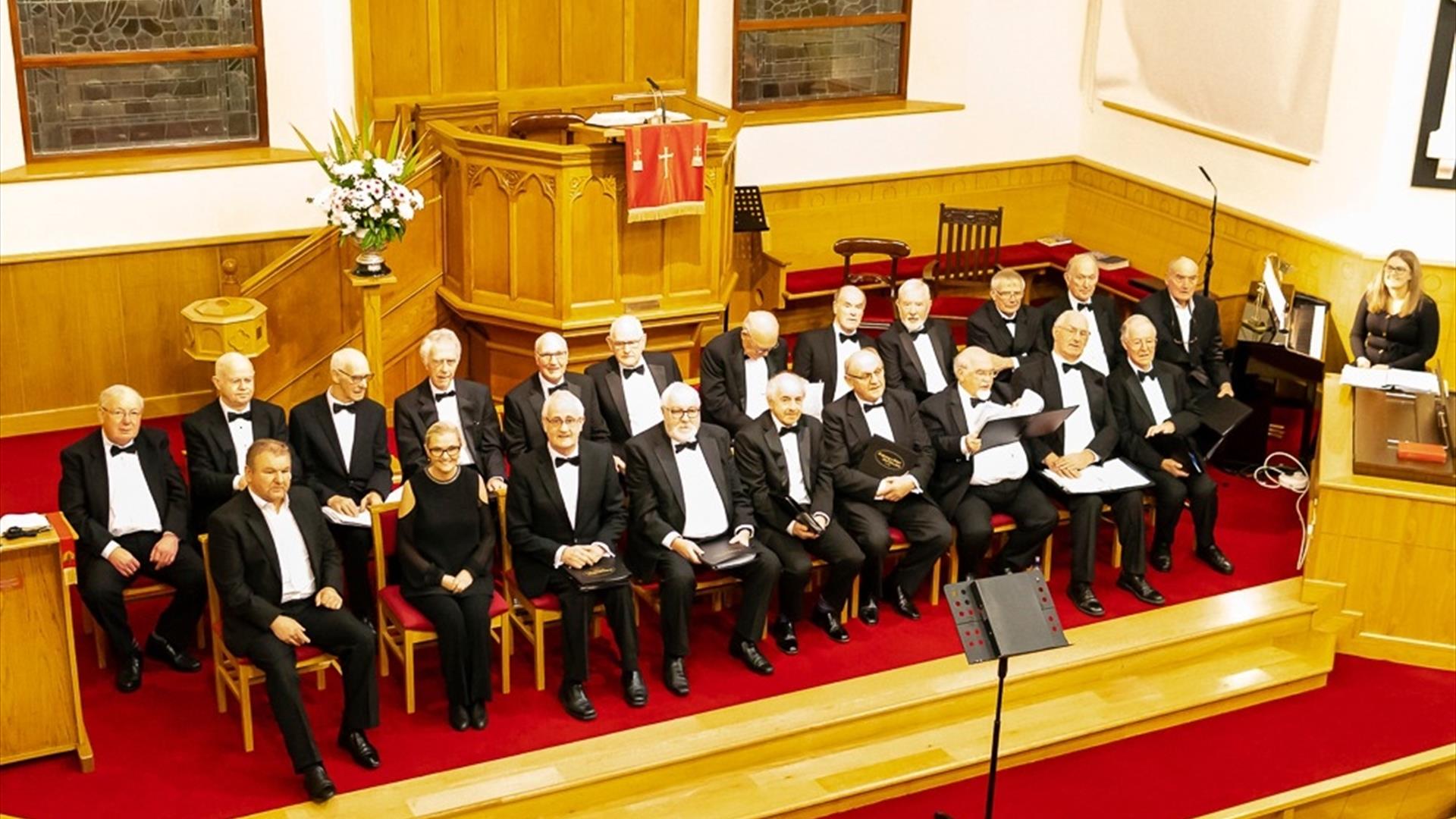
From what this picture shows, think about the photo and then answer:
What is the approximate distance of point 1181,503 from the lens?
766 cm

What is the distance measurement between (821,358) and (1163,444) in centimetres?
168

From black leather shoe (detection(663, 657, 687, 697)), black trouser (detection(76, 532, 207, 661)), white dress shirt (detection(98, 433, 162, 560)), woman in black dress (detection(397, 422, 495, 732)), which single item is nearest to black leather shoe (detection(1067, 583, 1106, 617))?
black leather shoe (detection(663, 657, 687, 697))

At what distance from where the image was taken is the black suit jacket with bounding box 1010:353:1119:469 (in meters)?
7.73

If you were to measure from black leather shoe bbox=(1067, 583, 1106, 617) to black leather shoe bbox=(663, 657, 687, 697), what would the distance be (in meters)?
1.89

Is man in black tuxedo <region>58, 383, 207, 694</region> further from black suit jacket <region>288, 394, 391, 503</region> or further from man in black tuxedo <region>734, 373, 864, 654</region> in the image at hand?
man in black tuxedo <region>734, 373, 864, 654</region>

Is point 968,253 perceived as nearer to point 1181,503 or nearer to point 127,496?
point 1181,503

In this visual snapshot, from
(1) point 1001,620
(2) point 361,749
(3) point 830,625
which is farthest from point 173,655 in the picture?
(1) point 1001,620

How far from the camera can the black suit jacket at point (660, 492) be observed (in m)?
6.71

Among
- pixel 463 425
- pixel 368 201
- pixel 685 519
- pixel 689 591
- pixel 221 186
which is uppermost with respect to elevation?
pixel 368 201

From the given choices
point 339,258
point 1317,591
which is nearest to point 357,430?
point 339,258

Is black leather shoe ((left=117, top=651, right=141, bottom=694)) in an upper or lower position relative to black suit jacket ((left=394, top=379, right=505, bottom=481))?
lower

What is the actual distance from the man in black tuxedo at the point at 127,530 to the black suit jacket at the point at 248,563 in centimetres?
55

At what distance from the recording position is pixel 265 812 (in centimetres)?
570

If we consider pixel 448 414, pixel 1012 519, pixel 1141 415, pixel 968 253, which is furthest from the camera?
pixel 968 253
